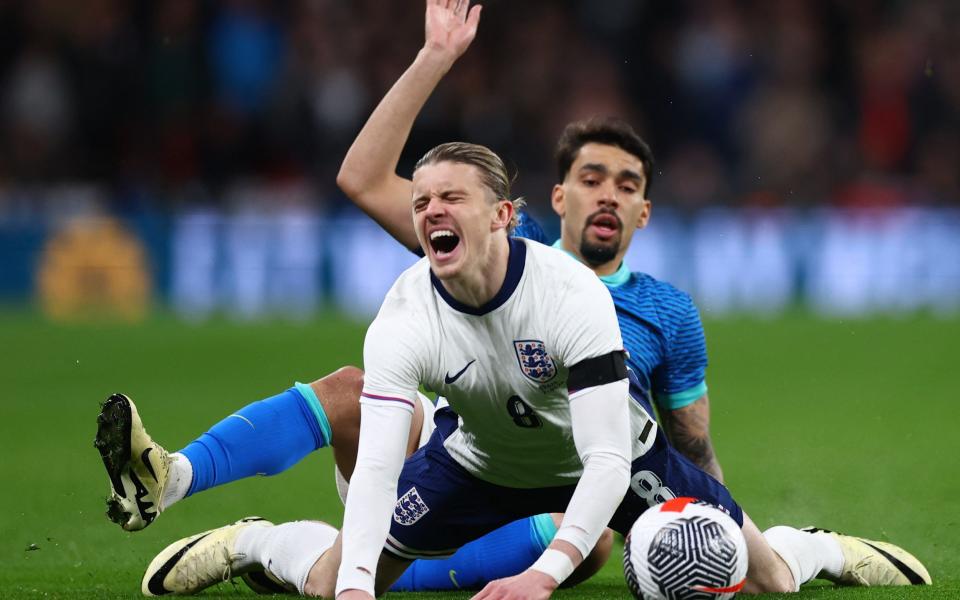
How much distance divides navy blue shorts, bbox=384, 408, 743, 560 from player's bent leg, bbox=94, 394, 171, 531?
0.79 m

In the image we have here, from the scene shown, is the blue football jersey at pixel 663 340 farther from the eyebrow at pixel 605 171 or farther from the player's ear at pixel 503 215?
the player's ear at pixel 503 215

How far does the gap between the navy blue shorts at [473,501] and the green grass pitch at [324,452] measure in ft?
1.19

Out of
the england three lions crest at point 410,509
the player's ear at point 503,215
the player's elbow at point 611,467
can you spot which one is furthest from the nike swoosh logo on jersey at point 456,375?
the england three lions crest at point 410,509

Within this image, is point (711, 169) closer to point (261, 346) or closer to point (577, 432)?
point (261, 346)

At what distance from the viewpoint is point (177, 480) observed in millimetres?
5082

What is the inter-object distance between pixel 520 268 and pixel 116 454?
4.62 feet

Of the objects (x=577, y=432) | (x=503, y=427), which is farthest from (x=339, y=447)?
(x=577, y=432)

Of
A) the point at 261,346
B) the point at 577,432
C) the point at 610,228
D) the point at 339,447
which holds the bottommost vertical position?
the point at 261,346

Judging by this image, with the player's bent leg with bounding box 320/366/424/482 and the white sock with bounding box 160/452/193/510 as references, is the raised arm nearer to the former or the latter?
the player's bent leg with bounding box 320/366/424/482

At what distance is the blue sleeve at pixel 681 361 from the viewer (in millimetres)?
5766

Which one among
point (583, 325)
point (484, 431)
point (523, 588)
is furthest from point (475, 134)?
point (523, 588)

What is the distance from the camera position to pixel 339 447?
5.60 meters

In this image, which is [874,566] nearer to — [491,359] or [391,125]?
[491,359]

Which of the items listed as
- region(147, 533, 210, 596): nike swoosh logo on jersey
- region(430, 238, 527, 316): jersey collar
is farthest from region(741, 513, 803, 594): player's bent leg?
region(147, 533, 210, 596): nike swoosh logo on jersey
